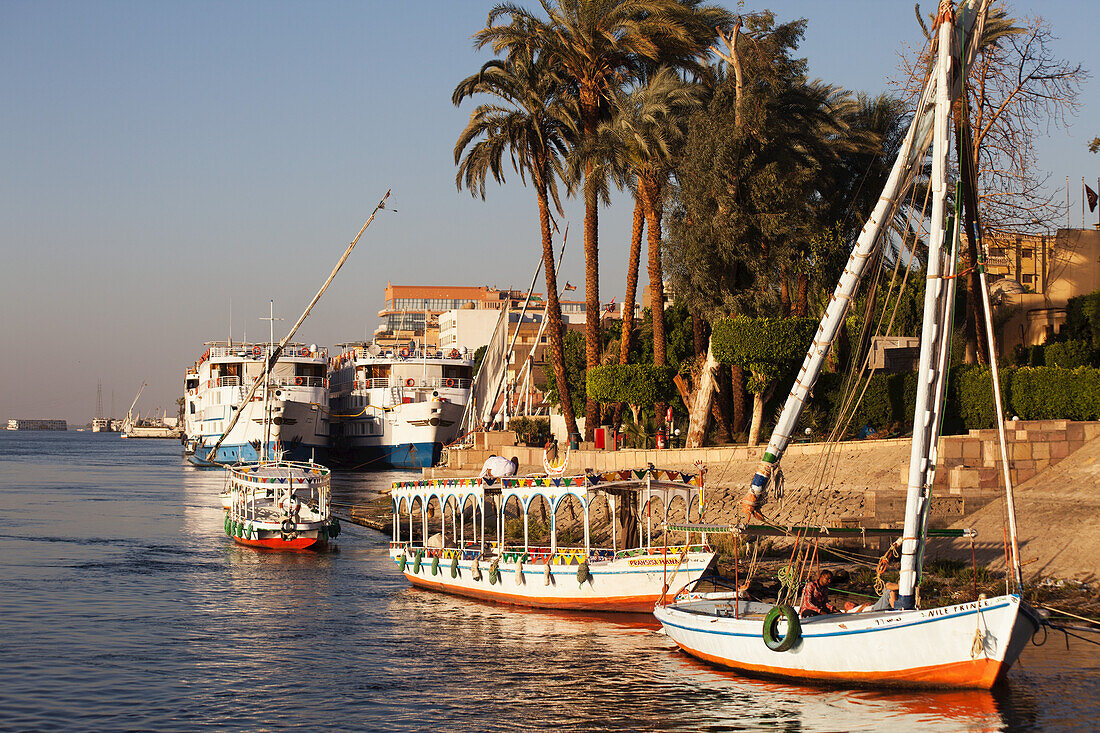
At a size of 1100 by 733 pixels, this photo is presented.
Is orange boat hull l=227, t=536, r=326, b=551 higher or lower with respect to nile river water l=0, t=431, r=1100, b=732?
higher

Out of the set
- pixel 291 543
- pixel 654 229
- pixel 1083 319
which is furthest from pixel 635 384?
pixel 1083 319

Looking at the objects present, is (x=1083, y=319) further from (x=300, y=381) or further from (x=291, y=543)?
(x=300, y=381)

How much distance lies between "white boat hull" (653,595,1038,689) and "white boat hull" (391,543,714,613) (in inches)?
169

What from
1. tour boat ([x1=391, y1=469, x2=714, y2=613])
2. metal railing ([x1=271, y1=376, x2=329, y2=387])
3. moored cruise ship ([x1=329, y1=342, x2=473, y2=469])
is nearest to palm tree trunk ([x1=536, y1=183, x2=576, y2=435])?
tour boat ([x1=391, y1=469, x2=714, y2=613])

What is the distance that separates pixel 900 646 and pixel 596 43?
28.6 metres

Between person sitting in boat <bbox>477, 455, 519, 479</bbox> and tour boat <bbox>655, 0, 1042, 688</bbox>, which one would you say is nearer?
tour boat <bbox>655, 0, 1042, 688</bbox>

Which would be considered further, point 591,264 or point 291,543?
point 591,264

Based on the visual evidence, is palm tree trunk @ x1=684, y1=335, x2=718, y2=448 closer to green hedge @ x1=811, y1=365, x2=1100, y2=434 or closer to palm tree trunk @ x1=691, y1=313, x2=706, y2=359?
palm tree trunk @ x1=691, y1=313, x2=706, y2=359

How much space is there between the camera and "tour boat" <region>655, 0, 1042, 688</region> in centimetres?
1595

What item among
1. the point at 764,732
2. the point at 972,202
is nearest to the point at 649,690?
the point at 764,732

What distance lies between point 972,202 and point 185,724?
14.5 m

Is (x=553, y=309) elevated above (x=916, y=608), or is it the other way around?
(x=553, y=309)

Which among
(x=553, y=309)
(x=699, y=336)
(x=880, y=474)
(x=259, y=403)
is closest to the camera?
(x=880, y=474)

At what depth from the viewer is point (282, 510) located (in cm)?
3894
